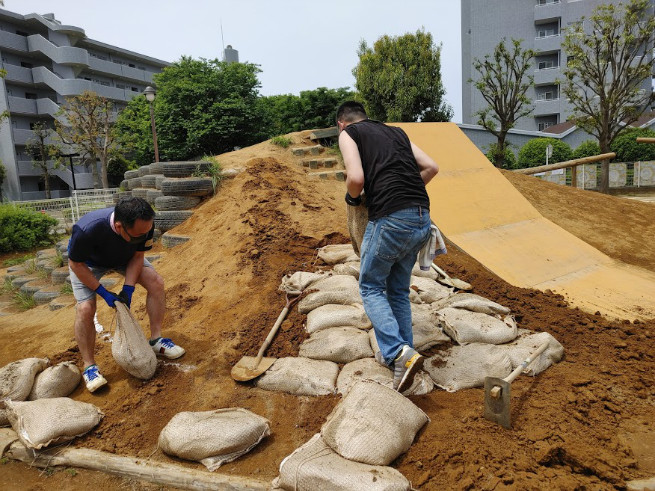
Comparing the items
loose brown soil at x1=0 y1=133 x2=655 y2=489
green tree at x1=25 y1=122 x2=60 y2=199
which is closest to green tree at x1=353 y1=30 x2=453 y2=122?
loose brown soil at x1=0 y1=133 x2=655 y2=489

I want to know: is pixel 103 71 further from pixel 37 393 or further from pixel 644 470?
pixel 644 470

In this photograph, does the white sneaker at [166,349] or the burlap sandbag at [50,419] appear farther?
the white sneaker at [166,349]

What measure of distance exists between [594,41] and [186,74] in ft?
38.6

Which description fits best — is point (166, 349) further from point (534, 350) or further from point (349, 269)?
point (534, 350)

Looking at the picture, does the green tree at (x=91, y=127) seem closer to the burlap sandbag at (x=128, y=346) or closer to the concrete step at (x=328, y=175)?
the concrete step at (x=328, y=175)

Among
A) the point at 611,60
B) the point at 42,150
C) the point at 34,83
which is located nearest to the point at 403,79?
the point at 611,60

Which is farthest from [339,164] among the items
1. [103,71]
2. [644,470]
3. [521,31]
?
[103,71]

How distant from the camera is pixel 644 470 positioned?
6.37ft

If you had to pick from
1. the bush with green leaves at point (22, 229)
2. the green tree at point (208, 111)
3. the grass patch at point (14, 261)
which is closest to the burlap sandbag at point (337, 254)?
the green tree at point (208, 111)

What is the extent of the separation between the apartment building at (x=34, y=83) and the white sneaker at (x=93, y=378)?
927 inches

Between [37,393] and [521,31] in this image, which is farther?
[521,31]

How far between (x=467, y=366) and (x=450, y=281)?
1.07m

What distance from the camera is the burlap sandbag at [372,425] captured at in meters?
1.96

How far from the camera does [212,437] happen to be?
2.19 meters
